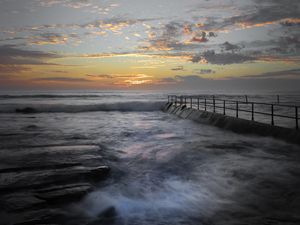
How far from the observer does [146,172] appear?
8.77 m

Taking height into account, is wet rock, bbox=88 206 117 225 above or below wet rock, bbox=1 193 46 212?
below

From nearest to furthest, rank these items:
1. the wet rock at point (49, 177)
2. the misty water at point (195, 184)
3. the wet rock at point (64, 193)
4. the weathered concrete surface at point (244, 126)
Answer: the misty water at point (195, 184) < the wet rock at point (64, 193) < the wet rock at point (49, 177) < the weathered concrete surface at point (244, 126)

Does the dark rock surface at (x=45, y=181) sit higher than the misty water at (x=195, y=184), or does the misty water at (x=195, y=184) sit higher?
the dark rock surface at (x=45, y=181)

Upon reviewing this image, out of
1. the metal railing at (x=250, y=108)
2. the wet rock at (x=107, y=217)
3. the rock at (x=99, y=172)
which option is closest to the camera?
the wet rock at (x=107, y=217)

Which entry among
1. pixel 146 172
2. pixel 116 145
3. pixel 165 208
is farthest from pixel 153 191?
pixel 116 145

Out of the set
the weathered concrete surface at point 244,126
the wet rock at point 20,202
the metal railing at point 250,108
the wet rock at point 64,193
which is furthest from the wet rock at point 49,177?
the weathered concrete surface at point 244,126

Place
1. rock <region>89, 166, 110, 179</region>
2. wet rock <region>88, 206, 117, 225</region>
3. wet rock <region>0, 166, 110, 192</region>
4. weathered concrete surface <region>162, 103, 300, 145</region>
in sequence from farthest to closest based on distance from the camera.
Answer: weathered concrete surface <region>162, 103, 300, 145</region>
rock <region>89, 166, 110, 179</region>
wet rock <region>0, 166, 110, 192</region>
wet rock <region>88, 206, 117, 225</region>

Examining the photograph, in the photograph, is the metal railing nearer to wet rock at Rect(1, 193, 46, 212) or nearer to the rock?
the rock

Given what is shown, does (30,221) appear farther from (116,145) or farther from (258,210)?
(116,145)

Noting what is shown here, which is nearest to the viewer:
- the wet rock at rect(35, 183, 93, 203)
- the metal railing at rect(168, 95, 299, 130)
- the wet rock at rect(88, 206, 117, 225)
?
the wet rock at rect(88, 206, 117, 225)

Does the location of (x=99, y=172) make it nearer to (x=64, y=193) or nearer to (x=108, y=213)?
(x=64, y=193)

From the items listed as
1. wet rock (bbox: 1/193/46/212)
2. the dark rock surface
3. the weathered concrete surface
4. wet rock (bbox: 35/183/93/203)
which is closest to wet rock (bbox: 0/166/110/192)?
the dark rock surface

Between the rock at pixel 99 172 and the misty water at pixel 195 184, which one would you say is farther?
the rock at pixel 99 172

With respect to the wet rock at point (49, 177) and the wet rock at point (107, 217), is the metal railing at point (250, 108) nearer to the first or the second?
the wet rock at point (49, 177)
